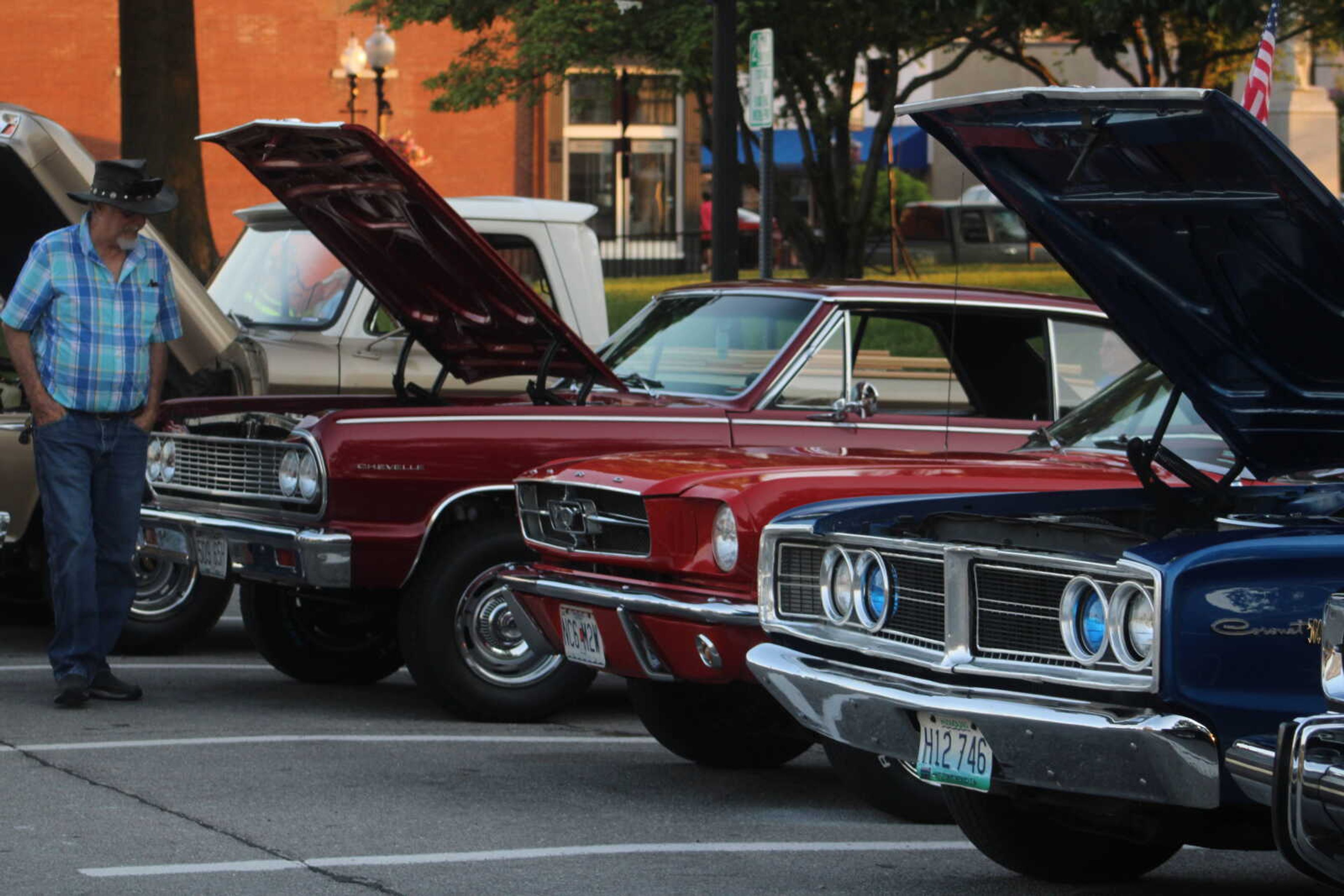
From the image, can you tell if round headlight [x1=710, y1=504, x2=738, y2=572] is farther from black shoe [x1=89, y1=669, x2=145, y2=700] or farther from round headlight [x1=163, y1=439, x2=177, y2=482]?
round headlight [x1=163, y1=439, x2=177, y2=482]

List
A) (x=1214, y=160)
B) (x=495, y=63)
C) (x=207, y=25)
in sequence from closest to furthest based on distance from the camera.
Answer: (x=1214, y=160) < (x=495, y=63) < (x=207, y=25)

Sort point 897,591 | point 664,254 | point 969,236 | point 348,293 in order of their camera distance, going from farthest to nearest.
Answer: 1. point 664,254
2. point 969,236
3. point 348,293
4. point 897,591

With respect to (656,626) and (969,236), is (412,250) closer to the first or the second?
(656,626)

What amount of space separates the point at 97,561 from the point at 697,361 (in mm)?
2499

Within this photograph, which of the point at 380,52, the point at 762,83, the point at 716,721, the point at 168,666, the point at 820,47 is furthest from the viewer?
the point at 380,52

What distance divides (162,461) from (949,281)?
1971 centimetres

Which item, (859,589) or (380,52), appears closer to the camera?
(859,589)

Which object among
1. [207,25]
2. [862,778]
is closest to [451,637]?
[862,778]

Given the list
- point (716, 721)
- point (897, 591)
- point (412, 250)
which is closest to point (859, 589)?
point (897, 591)

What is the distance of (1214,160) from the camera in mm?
4719

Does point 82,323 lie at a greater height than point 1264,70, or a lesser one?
lesser

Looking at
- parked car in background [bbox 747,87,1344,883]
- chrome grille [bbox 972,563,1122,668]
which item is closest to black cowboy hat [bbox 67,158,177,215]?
parked car in background [bbox 747,87,1344,883]

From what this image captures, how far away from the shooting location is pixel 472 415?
26.0 feet

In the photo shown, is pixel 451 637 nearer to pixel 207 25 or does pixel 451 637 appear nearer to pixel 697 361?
pixel 697 361
